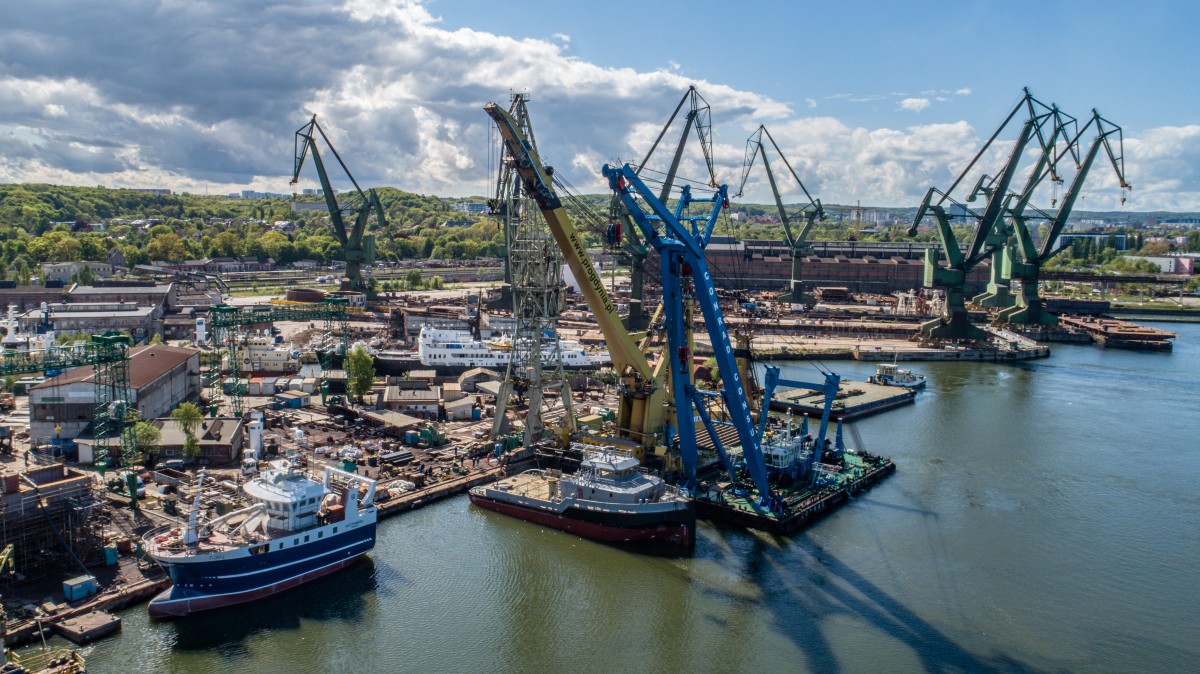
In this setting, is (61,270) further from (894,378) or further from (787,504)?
(787,504)

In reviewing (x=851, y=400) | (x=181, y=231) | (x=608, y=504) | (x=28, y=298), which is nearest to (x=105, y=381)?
(x=608, y=504)

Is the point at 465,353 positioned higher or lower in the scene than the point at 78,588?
higher

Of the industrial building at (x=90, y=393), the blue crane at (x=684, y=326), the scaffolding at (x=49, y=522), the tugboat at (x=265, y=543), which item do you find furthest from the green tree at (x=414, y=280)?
the scaffolding at (x=49, y=522)

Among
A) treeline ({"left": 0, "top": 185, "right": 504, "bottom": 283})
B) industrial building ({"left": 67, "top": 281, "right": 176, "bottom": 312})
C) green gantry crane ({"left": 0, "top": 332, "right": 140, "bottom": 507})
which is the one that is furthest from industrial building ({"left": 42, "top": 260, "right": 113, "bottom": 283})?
green gantry crane ({"left": 0, "top": 332, "right": 140, "bottom": 507})

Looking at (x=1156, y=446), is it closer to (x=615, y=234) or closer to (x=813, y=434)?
(x=813, y=434)

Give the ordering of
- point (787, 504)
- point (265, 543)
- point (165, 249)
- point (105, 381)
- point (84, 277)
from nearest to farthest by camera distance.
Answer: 1. point (265, 543)
2. point (787, 504)
3. point (105, 381)
4. point (84, 277)
5. point (165, 249)

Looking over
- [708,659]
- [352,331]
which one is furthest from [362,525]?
[352,331]

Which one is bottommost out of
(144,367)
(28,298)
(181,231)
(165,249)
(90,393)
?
(90,393)
